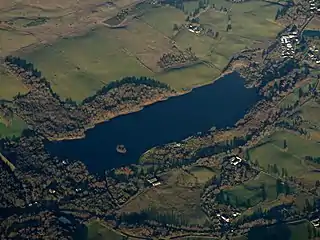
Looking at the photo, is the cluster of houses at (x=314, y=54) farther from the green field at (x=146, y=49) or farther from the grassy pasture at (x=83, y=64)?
the grassy pasture at (x=83, y=64)

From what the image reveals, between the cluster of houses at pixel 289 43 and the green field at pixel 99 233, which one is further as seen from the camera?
the cluster of houses at pixel 289 43

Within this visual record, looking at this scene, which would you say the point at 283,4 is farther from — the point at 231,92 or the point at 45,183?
the point at 45,183

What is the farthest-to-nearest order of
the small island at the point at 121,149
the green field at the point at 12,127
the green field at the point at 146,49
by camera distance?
the green field at the point at 146,49 < the green field at the point at 12,127 < the small island at the point at 121,149

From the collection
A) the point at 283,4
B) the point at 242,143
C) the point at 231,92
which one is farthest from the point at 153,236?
the point at 283,4

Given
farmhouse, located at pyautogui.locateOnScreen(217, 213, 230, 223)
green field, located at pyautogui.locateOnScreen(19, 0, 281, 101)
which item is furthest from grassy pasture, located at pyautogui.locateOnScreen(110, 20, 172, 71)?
farmhouse, located at pyautogui.locateOnScreen(217, 213, 230, 223)

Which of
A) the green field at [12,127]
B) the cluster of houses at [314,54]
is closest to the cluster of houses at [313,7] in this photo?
the cluster of houses at [314,54]

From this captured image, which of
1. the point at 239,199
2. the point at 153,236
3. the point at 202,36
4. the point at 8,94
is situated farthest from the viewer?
the point at 202,36

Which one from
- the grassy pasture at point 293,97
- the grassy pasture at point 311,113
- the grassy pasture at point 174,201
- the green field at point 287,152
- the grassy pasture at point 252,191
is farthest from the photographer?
the grassy pasture at point 293,97
